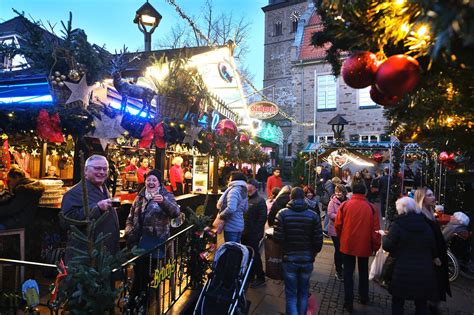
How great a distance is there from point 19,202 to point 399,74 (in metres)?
5.19

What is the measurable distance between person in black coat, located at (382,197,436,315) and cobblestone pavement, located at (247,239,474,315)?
127cm

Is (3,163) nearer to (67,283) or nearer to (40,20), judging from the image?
(40,20)

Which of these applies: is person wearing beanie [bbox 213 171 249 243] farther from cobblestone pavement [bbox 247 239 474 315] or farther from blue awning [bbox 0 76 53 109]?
blue awning [bbox 0 76 53 109]

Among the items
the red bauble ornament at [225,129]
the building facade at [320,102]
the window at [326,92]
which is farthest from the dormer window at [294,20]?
the red bauble ornament at [225,129]

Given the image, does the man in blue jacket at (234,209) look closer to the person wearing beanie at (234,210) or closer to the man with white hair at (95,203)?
the person wearing beanie at (234,210)

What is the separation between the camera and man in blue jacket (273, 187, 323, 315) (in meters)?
3.81

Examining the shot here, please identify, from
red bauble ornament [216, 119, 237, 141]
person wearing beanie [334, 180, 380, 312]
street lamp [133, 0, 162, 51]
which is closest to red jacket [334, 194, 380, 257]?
person wearing beanie [334, 180, 380, 312]

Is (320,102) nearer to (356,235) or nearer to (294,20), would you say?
(294,20)

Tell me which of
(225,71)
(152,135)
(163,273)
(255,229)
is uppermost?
(225,71)

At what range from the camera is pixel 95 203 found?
3.06 metres

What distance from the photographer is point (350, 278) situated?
4523 mm

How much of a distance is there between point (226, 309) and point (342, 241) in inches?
79.0

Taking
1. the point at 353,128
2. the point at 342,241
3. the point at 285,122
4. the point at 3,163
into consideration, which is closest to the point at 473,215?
the point at 342,241

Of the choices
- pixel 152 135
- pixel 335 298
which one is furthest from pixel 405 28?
pixel 335 298
